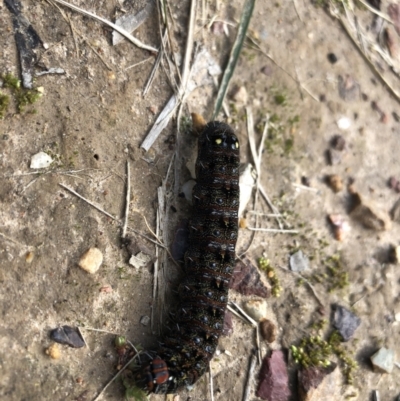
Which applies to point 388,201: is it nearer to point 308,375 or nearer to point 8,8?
point 308,375

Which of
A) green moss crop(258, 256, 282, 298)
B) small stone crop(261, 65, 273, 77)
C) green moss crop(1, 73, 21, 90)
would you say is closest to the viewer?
green moss crop(1, 73, 21, 90)

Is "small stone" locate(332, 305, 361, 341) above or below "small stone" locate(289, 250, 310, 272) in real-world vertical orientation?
below

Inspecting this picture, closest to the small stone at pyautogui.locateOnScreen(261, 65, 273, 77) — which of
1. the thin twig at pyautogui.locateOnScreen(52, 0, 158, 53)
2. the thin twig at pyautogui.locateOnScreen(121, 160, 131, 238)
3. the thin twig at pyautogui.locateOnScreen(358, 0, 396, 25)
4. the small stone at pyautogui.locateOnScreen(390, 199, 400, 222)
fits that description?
the thin twig at pyautogui.locateOnScreen(52, 0, 158, 53)

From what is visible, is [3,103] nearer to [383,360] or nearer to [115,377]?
[115,377]

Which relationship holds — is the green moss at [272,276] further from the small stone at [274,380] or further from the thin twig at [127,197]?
the thin twig at [127,197]

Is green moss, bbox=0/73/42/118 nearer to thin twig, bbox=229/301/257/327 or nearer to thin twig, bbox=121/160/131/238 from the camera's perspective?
thin twig, bbox=121/160/131/238

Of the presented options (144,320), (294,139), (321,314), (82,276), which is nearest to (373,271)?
(321,314)

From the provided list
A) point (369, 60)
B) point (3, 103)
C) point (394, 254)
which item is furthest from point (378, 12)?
point (3, 103)
